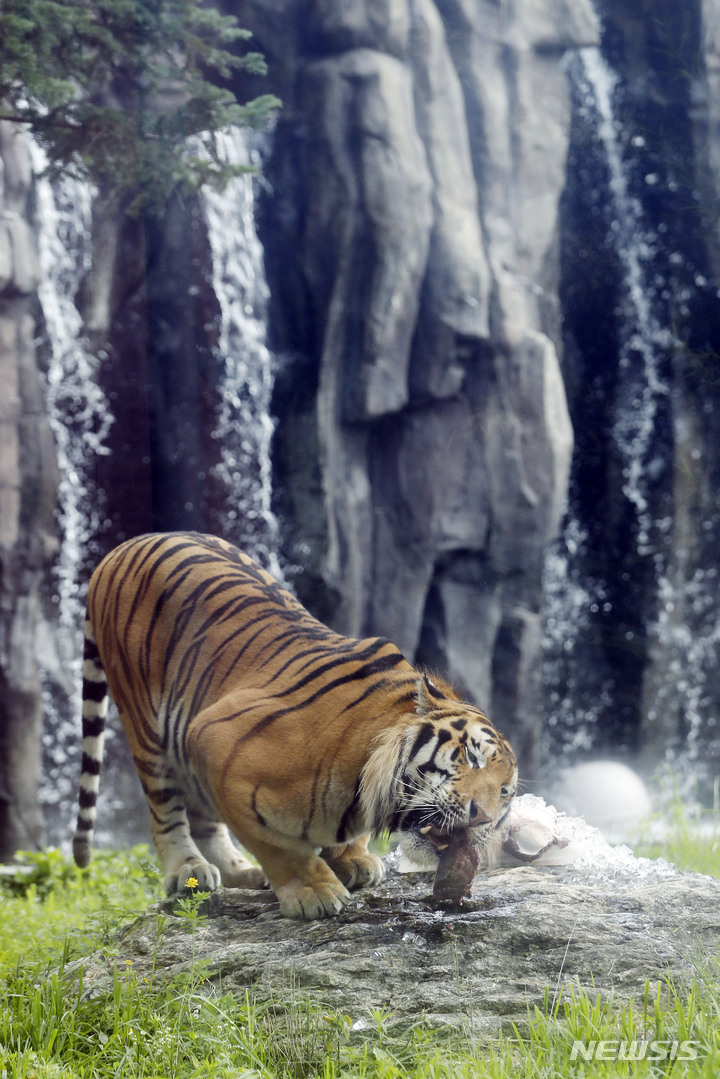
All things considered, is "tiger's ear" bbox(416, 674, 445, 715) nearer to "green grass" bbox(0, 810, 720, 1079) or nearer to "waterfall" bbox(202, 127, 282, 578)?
"green grass" bbox(0, 810, 720, 1079)

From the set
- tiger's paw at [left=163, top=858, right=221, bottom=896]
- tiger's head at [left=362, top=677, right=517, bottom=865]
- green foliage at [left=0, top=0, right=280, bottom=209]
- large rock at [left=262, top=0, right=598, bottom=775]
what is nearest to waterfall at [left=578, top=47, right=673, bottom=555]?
large rock at [left=262, top=0, right=598, bottom=775]

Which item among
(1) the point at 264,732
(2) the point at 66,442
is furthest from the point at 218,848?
(2) the point at 66,442

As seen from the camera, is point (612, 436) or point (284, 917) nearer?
point (284, 917)

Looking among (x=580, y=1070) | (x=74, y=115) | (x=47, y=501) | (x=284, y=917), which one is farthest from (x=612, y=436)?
(x=580, y=1070)

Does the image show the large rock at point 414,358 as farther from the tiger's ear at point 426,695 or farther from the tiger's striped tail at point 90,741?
the tiger's ear at point 426,695

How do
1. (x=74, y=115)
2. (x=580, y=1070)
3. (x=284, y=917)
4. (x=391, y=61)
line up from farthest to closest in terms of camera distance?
(x=391, y=61), (x=74, y=115), (x=284, y=917), (x=580, y=1070)

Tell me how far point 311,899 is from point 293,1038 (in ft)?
1.77

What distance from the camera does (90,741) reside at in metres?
3.52

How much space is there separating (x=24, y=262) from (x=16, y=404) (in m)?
1.00

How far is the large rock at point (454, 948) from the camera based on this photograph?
2182 mm

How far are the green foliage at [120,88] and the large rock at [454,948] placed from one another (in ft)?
11.8

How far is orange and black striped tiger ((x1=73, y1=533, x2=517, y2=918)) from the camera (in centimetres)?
247

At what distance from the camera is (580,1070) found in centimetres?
183

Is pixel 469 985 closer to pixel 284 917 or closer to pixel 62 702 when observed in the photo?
pixel 284 917
